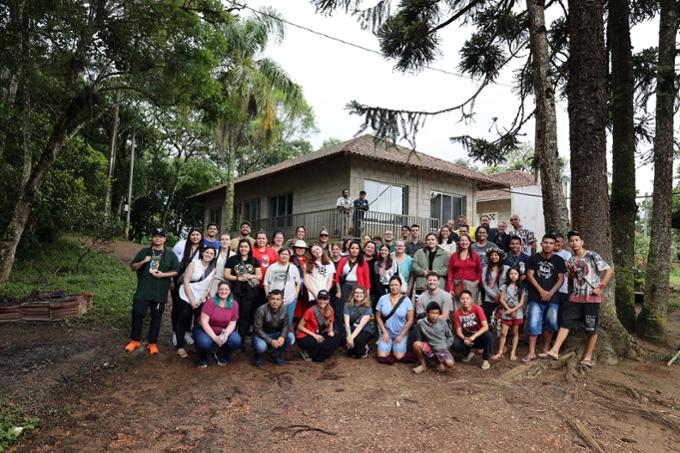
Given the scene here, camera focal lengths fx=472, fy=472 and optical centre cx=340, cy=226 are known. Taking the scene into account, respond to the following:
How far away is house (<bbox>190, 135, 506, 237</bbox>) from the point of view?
51.8ft

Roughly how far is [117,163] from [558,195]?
2656 centimetres

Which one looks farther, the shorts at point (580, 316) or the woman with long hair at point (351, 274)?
the woman with long hair at point (351, 274)

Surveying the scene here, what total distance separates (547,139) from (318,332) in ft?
13.6

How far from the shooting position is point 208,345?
5.70 m

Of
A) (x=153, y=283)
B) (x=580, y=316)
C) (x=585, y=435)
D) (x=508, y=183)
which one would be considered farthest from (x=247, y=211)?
(x=585, y=435)

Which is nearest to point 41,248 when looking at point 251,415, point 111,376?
point 111,376

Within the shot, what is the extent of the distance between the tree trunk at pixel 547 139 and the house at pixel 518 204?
14.3 m

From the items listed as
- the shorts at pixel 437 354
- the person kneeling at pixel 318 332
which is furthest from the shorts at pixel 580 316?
the person kneeling at pixel 318 332

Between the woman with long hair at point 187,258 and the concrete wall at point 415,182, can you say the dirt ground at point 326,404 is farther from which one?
the concrete wall at point 415,182

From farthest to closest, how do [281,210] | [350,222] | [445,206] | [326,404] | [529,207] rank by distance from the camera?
[529,207], [281,210], [445,206], [350,222], [326,404]

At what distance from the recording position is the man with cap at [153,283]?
6.11 meters

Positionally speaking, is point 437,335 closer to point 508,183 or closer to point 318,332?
point 318,332

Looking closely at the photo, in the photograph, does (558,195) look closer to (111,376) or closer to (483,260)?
(483,260)

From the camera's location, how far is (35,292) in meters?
8.20
